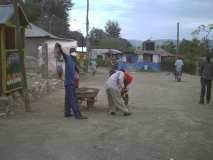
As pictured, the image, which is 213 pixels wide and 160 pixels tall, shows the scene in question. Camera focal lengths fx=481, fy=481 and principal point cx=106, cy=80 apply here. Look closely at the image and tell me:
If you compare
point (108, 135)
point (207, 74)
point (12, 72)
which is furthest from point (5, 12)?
point (207, 74)

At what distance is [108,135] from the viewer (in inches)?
380

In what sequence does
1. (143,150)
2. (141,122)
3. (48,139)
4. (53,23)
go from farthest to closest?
(53,23) → (141,122) → (48,139) → (143,150)

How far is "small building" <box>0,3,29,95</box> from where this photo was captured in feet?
43.2

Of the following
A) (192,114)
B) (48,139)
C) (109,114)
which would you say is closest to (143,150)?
(48,139)

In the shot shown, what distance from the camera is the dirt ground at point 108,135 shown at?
7992 millimetres

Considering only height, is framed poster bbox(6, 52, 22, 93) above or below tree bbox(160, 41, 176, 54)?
below

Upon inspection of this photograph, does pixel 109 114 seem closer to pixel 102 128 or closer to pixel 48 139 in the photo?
pixel 102 128

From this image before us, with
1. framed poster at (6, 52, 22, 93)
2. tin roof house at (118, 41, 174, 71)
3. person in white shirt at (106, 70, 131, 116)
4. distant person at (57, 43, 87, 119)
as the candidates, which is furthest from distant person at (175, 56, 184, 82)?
tin roof house at (118, 41, 174, 71)

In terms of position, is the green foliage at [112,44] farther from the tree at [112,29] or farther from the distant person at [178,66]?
the distant person at [178,66]

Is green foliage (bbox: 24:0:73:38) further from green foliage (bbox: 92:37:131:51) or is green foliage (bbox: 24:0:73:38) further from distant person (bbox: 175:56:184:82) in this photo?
distant person (bbox: 175:56:184:82)

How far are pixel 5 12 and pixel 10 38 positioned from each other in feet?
5.06

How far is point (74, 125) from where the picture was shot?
1073cm

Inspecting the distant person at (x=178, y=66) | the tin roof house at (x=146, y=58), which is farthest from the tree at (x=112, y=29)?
the distant person at (x=178, y=66)

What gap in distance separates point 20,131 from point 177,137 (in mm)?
3195
